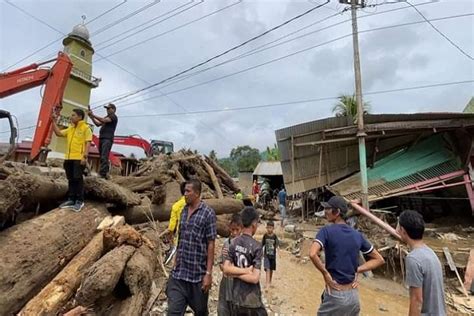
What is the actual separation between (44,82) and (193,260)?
21.7ft

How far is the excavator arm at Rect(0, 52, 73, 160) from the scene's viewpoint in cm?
727

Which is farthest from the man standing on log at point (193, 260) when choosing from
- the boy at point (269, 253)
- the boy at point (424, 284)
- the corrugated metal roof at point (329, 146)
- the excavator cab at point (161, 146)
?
the excavator cab at point (161, 146)

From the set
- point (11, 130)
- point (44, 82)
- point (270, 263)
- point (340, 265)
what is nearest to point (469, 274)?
point (270, 263)

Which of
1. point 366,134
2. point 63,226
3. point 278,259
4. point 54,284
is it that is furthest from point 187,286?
point 366,134

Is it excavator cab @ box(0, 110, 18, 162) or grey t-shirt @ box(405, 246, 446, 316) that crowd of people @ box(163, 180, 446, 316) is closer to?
grey t-shirt @ box(405, 246, 446, 316)

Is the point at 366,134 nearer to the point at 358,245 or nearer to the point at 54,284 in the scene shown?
the point at 358,245

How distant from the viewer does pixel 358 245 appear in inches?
120

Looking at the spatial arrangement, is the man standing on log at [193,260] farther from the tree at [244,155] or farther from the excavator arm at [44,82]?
the tree at [244,155]

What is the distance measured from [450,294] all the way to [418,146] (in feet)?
18.4

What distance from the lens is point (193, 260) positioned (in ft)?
10.4

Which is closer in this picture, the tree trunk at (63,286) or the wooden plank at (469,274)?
the tree trunk at (63,286)

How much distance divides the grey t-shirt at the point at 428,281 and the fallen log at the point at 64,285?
10.3 ft

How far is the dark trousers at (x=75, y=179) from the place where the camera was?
465 centimetres

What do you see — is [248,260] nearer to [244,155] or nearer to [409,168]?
[409,168]
